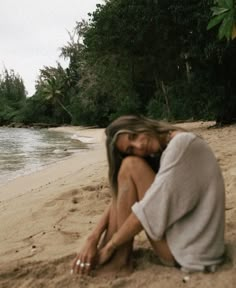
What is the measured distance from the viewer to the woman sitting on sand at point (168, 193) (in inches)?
88.6

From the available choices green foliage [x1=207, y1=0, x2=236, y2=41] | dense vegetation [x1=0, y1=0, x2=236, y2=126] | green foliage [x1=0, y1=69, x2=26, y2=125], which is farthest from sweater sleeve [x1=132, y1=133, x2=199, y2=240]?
green foliage [x1=0, y1=69, x2=26, y2=125]

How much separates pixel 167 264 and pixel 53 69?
48.3 m

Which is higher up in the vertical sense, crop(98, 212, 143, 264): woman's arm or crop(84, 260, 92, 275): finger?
crop(98, 212, 143, 264): woman's arm

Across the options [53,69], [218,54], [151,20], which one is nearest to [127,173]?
[218,54]

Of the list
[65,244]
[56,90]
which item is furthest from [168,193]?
[56,90]

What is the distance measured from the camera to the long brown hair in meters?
2.35

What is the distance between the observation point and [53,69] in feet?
162

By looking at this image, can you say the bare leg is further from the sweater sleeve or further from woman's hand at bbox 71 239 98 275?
woman's hand at bbox 71 239 98 275

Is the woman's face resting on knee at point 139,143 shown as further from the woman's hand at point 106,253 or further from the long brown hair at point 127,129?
the woman's hand at point 106,253

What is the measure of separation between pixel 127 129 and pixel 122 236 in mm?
585

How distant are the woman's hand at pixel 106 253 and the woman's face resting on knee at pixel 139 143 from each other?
1.81 feet

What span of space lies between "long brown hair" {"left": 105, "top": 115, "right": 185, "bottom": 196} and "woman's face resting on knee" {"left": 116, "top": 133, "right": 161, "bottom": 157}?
0.02m

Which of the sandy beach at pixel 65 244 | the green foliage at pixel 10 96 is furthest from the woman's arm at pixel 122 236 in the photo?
the green foliage at pixel 10 96

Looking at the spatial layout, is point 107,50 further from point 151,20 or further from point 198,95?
point 198,95
